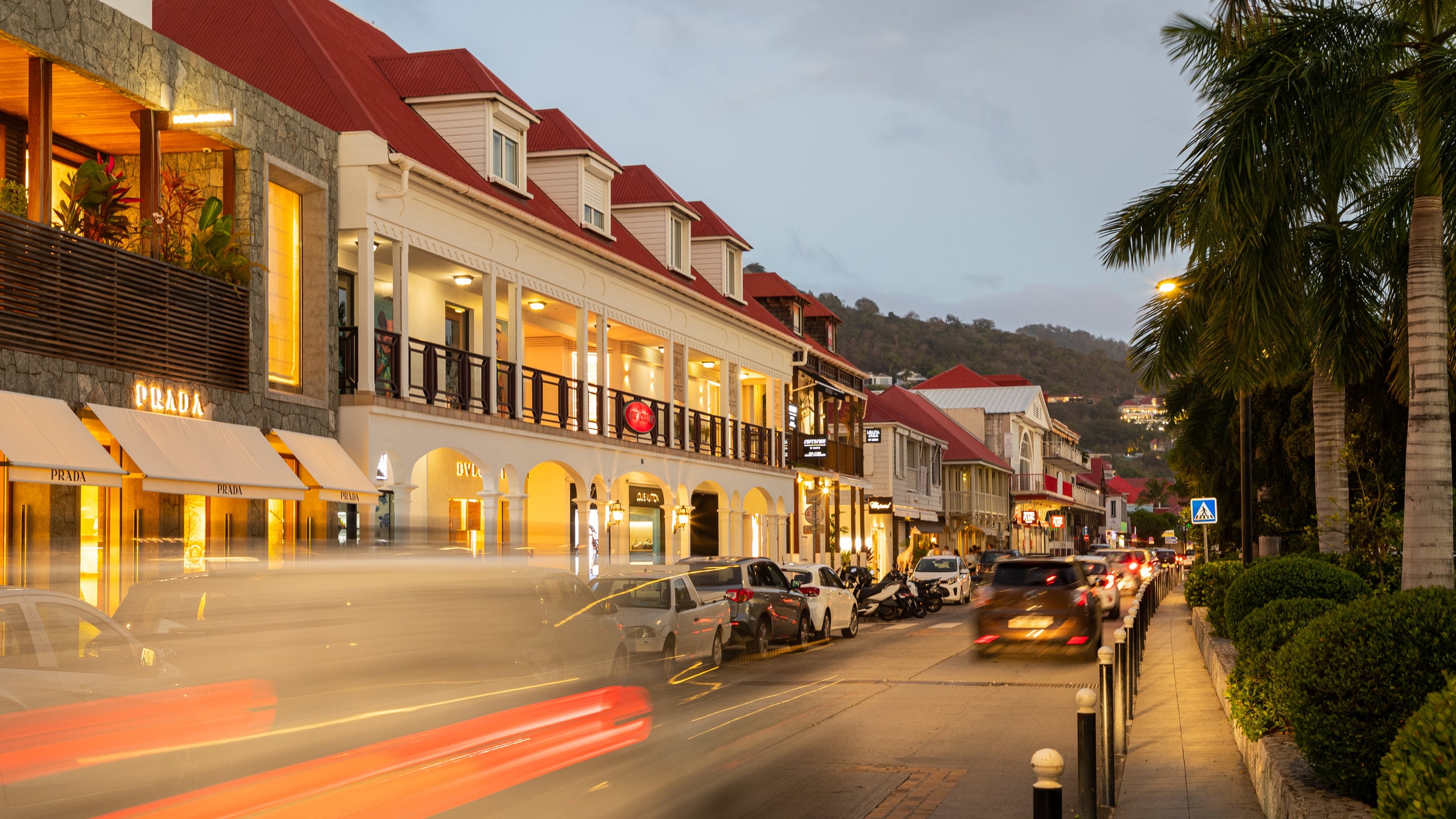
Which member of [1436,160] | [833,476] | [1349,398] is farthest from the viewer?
[833,476]

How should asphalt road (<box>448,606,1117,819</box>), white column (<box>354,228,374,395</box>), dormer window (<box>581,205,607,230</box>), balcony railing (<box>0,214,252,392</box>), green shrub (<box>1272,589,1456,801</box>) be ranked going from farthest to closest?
1. dormer window (<box>581,205,607,230</box>)
2. white column (<box>354,228,374,395</box>)
3. balcony railing (<box>0,214,252,392</box>)
4. green shrub (<box>1272,589,1456,801</box>)
5. asphalt road (<box>448,606,1117,819</box>)

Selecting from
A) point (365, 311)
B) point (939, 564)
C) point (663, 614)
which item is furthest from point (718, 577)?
point (939, 564)

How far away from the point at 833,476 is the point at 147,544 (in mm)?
29356

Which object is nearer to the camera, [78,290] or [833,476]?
[78,290]

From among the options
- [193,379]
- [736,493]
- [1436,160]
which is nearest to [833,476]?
[736,493]

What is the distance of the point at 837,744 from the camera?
41.5 ft

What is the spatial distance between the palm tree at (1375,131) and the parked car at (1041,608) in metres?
Answer: 7.38

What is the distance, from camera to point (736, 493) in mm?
36000

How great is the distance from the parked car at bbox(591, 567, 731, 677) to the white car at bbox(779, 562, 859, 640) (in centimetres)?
574

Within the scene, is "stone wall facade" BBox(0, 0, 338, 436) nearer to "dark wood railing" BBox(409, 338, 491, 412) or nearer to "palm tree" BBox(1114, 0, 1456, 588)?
"dark wood railing" BBox(409, 338, 491, 412)

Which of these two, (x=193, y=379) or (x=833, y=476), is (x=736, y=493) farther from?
(x=193, y=379)

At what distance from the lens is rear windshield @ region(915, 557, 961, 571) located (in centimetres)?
3959

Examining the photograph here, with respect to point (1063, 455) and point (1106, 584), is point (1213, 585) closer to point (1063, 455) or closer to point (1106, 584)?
point (1106, 584)

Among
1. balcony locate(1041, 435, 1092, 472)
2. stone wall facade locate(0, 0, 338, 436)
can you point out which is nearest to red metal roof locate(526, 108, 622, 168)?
stone wall facade locate(0, 0, 338, 436)
